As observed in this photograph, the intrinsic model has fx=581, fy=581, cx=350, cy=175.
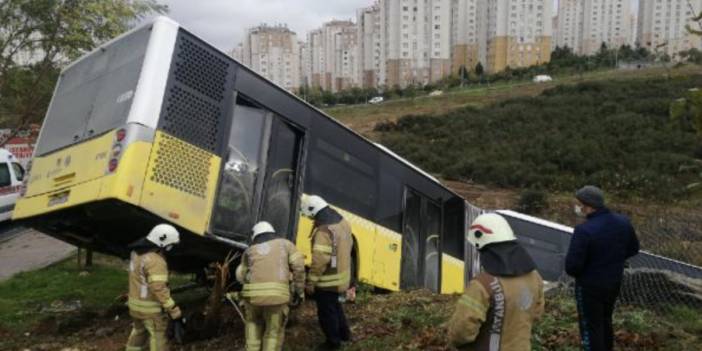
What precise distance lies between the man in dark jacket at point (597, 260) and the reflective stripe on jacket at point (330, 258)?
81.4 inches

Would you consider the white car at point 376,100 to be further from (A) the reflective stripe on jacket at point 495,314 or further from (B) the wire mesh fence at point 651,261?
(A) the reflective stripe on jacket at point 495,314

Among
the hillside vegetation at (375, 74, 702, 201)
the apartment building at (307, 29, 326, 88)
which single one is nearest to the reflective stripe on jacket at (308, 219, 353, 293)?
the hillside vegetation at (375, 74, 702, 201)

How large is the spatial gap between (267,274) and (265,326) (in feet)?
1.85

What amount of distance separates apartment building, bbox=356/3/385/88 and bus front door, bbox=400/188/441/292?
8524cm

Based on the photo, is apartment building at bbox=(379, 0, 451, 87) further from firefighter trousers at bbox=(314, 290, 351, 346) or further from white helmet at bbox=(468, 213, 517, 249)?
white helmet at bbox=(468, 213, 517, 249)

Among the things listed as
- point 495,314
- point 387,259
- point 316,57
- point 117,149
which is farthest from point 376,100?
point 316,57

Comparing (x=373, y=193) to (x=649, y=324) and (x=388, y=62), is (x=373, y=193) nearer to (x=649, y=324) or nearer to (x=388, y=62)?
(x=649, y=324)

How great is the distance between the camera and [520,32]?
85.3 meters

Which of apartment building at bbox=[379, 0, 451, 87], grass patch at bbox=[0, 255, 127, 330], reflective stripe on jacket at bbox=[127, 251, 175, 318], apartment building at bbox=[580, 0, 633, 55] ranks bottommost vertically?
grass patch at bbox=[0, 255, 127, 330]

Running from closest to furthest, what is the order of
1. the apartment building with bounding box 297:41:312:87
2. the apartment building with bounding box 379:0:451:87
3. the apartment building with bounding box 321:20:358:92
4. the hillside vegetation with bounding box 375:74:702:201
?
the hillside vegetation with bounding box 375:74:702:201, the apartment building with bounding box 379:0:451:87, the apartment building with bounding box 321:20:358:92, the apartment building with bounding box 297:41:312:87

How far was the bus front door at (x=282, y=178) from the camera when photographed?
655 cm

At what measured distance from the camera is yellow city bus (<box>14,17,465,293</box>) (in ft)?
17.4

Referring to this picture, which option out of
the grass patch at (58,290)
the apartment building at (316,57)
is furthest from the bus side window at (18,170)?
the apartment building at (316,57)

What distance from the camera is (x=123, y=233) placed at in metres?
6.34
